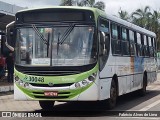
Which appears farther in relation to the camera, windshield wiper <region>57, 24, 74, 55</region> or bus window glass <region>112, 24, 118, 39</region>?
bus window glass <region>112, 24, 118, 39</region>

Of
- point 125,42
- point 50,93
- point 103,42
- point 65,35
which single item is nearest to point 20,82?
point 50,93

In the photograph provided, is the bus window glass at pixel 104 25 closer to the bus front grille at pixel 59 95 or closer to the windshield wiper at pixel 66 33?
the windshield wiper at pixel 66 33

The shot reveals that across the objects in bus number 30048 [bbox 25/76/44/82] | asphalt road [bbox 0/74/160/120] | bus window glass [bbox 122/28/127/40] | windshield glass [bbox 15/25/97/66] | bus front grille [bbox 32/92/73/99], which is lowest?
asphalt road [bbox 0/74/160/120]

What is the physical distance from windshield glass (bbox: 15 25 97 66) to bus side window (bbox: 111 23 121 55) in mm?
2075

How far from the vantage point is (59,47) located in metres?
12.2

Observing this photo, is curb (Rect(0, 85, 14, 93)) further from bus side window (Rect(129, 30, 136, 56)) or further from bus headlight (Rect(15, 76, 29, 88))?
bus headlight (Rect(15, 76, 29, 88))

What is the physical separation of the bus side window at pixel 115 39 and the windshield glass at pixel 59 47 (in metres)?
2.08

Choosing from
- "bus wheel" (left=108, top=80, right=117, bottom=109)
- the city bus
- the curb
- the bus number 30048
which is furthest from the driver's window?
the curb

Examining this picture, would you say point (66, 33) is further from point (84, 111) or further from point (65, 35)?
point (84, 111)

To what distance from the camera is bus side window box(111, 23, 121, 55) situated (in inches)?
563

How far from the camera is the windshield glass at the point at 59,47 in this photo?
12.1 meters

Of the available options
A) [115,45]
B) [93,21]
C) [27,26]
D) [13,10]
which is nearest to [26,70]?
[27,26]

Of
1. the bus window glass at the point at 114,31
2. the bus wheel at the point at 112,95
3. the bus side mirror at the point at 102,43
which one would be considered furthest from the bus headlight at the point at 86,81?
the bus window glass at the point at 114,31

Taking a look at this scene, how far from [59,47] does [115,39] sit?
9.72 ft
